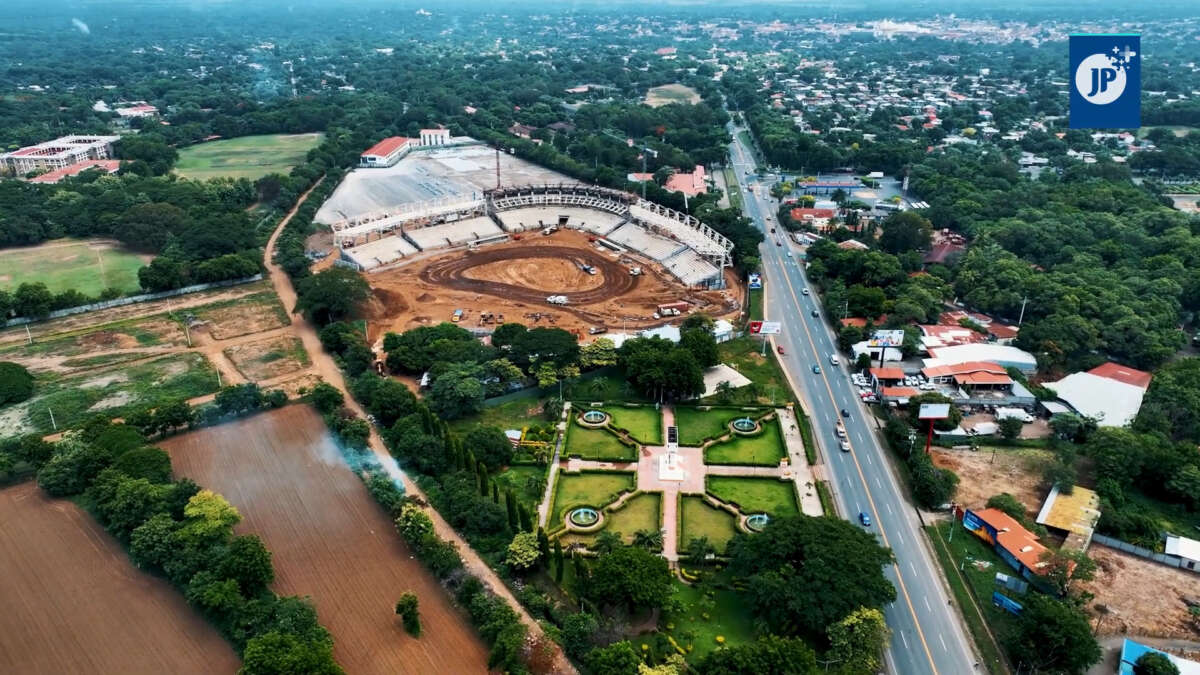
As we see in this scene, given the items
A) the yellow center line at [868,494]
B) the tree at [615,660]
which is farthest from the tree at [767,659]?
the yellow center line at [868,494]

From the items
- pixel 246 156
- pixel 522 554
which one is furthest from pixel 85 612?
pixel 246 156

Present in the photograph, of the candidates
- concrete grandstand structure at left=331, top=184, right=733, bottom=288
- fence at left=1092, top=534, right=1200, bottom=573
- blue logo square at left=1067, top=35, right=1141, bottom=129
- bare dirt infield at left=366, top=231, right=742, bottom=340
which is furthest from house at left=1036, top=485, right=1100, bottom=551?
concrete grandstand structure at left=331, top=184, right=733, bottom=288

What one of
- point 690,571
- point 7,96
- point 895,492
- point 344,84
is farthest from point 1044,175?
point 7,96

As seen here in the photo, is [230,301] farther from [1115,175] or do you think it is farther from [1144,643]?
[1115,175]

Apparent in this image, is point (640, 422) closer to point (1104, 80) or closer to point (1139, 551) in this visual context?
point (1139, 551)

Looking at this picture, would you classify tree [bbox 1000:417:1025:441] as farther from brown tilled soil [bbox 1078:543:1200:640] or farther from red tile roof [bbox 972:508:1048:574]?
brown tilled soil [bbox 1078:543:1200:640]

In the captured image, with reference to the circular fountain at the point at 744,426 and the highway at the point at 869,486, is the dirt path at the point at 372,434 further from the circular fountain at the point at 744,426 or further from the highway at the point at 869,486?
the circular fountain at the point at 744,426
